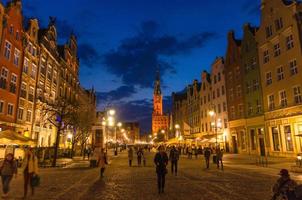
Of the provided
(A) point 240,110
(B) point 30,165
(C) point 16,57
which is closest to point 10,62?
(C) point 16,57

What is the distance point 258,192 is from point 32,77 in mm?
36515

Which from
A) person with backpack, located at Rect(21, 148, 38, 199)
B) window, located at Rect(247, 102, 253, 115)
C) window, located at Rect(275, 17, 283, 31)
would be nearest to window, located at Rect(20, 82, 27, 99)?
person with backpack, located at Rect(21, 148, 38, 199)

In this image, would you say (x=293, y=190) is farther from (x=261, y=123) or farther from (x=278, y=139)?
(x=261, y=123)

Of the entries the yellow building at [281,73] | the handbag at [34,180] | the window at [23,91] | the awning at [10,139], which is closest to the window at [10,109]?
the window at [23,91]

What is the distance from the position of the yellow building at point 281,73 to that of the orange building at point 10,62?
3371cm

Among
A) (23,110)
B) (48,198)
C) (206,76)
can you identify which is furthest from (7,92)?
(206,76)

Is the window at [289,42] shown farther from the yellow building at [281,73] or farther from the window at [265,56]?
the window at [265,56]

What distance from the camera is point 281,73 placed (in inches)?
1387

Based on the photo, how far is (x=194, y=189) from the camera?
13.2 meters

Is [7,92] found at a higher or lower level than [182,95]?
lower

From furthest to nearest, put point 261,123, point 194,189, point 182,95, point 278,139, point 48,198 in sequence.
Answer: point 182,95, point 261,123, point 278,139, point 194,189, point 48,198

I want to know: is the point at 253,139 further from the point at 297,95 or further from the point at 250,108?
the point at 297,95

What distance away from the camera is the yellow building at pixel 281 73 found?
31.8 meters

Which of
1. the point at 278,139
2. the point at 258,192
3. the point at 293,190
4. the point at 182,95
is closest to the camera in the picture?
the point at 293,190
